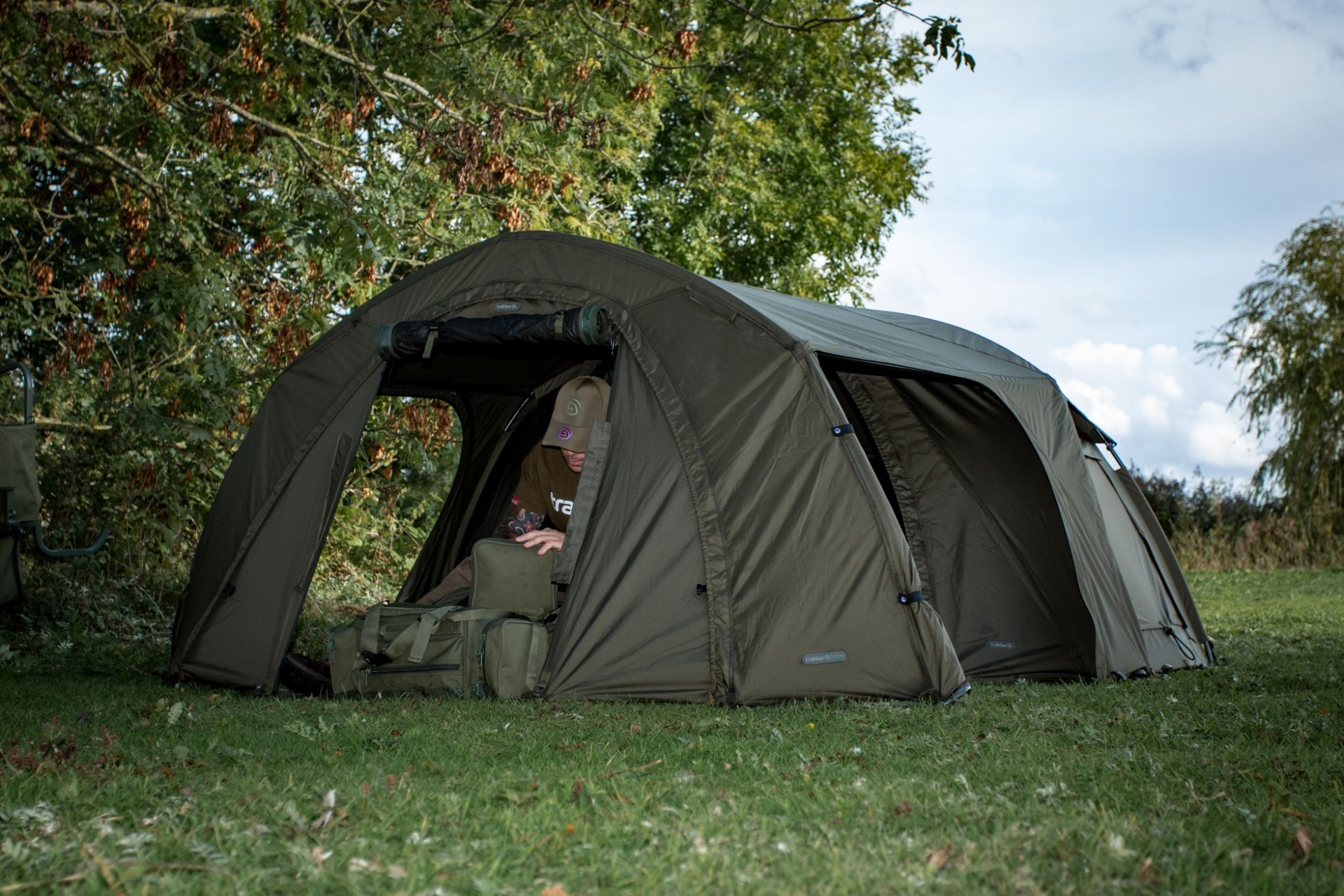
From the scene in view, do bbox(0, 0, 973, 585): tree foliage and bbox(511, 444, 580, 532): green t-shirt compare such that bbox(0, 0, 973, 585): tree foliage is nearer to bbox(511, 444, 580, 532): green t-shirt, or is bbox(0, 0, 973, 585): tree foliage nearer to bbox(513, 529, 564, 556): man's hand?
bbox(511, 444, 580, 532): green t-shirt

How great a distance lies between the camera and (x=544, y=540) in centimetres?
566

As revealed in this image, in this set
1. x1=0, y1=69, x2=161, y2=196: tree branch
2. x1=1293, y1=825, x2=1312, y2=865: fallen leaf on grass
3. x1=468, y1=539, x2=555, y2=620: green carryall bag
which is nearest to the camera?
x1=1293, y1=825, x2=1312, y2=865: fallen leaf on grass

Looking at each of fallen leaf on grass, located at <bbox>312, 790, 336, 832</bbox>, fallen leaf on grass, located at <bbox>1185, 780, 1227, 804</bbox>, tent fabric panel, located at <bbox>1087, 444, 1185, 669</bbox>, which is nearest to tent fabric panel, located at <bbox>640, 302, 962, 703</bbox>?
fallen leaf on grass, located at <bbox>1185, 780, 1227, 804</bbox>

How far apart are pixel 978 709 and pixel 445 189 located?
22.6 ft

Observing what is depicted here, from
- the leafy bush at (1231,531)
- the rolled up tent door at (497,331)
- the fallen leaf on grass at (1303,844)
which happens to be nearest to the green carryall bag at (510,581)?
the rolled up tent door at (497,331)

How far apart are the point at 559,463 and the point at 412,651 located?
4.46ft

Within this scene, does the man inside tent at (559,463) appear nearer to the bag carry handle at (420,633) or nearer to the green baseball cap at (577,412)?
the green baseball cap at (577,412)

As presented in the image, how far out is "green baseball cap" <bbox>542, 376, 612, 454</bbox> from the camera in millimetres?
6160

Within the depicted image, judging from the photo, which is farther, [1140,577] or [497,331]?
[1140,577]

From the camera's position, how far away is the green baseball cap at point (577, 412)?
20.2ft

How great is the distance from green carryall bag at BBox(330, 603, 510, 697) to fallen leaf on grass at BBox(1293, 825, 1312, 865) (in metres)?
3.10

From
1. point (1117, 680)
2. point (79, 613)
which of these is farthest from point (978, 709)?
point (79, 613)

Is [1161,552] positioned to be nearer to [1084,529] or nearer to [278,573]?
[1084,529]

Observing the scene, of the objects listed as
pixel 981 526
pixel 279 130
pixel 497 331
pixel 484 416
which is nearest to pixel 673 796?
pixel 497 331
